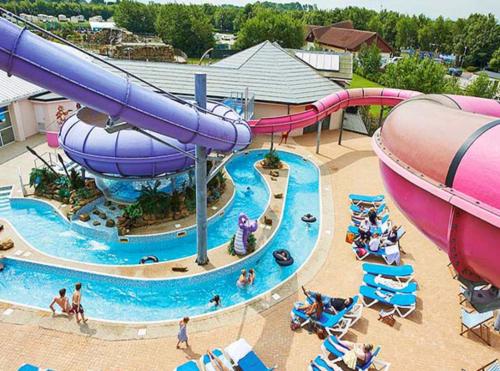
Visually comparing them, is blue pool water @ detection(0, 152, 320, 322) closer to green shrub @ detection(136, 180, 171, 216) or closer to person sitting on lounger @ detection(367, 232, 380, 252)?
person sitting on lounger @ detection(367, 232, 380, 252)

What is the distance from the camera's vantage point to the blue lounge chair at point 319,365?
1084 centimetres

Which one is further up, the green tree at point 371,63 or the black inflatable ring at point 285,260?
the green tree at point 371,63

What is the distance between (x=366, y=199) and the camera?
20797 mm

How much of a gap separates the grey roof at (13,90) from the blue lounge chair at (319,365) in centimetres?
2449

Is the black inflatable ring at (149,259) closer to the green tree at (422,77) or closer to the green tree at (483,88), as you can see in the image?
the green tree at (422,77)

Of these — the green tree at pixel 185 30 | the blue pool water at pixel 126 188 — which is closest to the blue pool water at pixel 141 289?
the blue pool water at pixel 126 188

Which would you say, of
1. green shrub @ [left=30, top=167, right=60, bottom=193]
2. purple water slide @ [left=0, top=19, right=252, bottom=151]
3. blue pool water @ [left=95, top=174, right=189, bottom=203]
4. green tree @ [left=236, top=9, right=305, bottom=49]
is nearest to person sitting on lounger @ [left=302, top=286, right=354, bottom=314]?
purple water slide @ [left=0, top=19, right=252, bottom=151]

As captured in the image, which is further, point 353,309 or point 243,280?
point 243,280

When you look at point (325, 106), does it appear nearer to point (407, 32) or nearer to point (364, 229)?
point (364, 229)

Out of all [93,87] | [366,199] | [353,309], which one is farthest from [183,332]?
[366,199]

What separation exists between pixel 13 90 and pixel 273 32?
5665 centimetres

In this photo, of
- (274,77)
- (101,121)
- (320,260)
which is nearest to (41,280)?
(101,121)

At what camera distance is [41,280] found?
14797 millimetres

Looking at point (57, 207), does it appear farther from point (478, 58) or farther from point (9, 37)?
point (478, 58)
